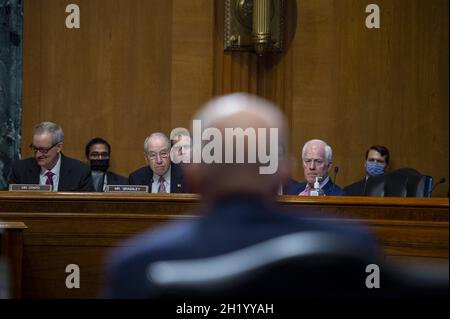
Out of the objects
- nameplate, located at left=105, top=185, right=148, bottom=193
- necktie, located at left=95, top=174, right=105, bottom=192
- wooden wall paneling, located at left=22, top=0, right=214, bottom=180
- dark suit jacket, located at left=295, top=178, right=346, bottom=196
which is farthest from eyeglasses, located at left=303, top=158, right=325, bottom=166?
wooden wall paneling, located at left=22, top=0, right=214, bottom=180

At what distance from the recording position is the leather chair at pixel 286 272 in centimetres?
118

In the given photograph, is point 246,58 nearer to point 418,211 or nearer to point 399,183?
point 399,183

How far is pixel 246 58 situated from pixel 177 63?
54cm

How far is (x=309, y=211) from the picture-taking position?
4898 millimetres

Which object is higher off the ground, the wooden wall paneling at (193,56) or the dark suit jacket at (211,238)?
the wooden wall paneling at (193,56)

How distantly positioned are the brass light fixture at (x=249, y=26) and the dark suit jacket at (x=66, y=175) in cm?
188

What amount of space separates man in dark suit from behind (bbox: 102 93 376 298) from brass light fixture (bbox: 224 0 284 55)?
5803 millimetres

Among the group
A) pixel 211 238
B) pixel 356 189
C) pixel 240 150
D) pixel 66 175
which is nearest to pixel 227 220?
pixel 211 238

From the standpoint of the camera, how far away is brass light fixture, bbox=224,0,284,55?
7.24m

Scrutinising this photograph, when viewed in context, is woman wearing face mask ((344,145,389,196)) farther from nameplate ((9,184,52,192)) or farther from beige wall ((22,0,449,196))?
nameplate ((9,184,52,192))

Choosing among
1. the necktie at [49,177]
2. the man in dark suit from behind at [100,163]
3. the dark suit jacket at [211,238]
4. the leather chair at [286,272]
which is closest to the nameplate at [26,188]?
the necktie at [49,177]

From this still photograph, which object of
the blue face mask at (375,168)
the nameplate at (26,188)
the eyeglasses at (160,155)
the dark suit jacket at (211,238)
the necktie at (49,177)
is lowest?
the dark suit jacket at (211,238)

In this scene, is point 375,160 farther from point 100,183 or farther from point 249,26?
point 100,183

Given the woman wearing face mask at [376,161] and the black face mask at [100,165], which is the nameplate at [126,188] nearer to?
the black face mask at [100,165]
